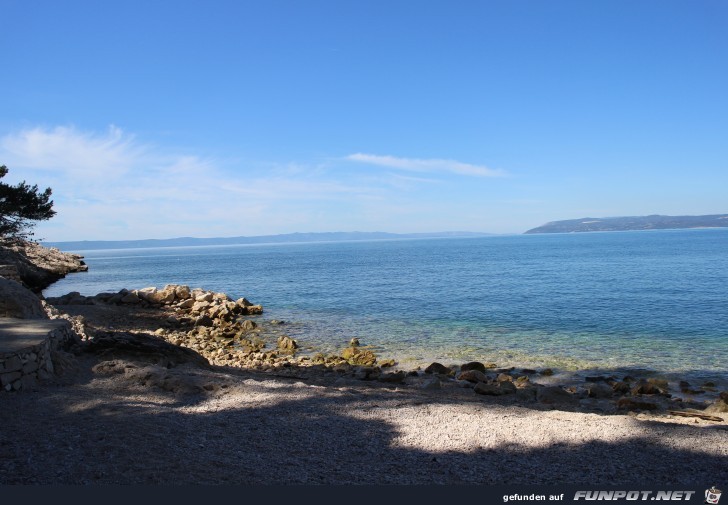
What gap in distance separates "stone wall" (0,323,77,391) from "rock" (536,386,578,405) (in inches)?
463

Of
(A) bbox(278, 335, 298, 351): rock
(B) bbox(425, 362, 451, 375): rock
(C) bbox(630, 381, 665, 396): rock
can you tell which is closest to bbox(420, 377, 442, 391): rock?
(B) bbox(425, 362, 451, 375): rock

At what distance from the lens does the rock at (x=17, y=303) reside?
492 inches

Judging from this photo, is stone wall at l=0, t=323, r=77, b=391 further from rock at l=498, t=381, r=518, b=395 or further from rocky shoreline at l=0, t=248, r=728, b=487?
rock at l=498, t=381, r=518, b=395

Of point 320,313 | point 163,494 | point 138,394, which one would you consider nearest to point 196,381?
point 138,394

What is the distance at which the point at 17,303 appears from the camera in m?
12.7

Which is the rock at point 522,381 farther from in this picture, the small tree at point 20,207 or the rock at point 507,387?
the small tree at point 20,207

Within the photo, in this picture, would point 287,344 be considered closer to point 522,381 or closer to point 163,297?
point 522,381

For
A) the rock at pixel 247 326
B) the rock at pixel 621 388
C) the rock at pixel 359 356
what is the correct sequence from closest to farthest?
the rock at pixel 621 388, the rock at pixel 359 356, the rock at pixel 247 326

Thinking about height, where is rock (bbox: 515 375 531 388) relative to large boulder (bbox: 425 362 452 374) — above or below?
below

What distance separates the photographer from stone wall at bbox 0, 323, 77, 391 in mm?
8648

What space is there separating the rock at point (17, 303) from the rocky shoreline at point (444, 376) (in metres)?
1.76

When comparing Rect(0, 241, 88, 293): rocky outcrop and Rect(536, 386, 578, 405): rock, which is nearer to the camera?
Rect(536, 386, 578, 405): rock

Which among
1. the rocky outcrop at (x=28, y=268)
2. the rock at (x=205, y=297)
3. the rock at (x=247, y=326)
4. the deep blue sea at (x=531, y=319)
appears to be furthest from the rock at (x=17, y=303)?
the rock at (x=205, y=297)

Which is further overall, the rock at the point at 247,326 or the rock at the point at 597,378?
the rock at the point at 247,326
